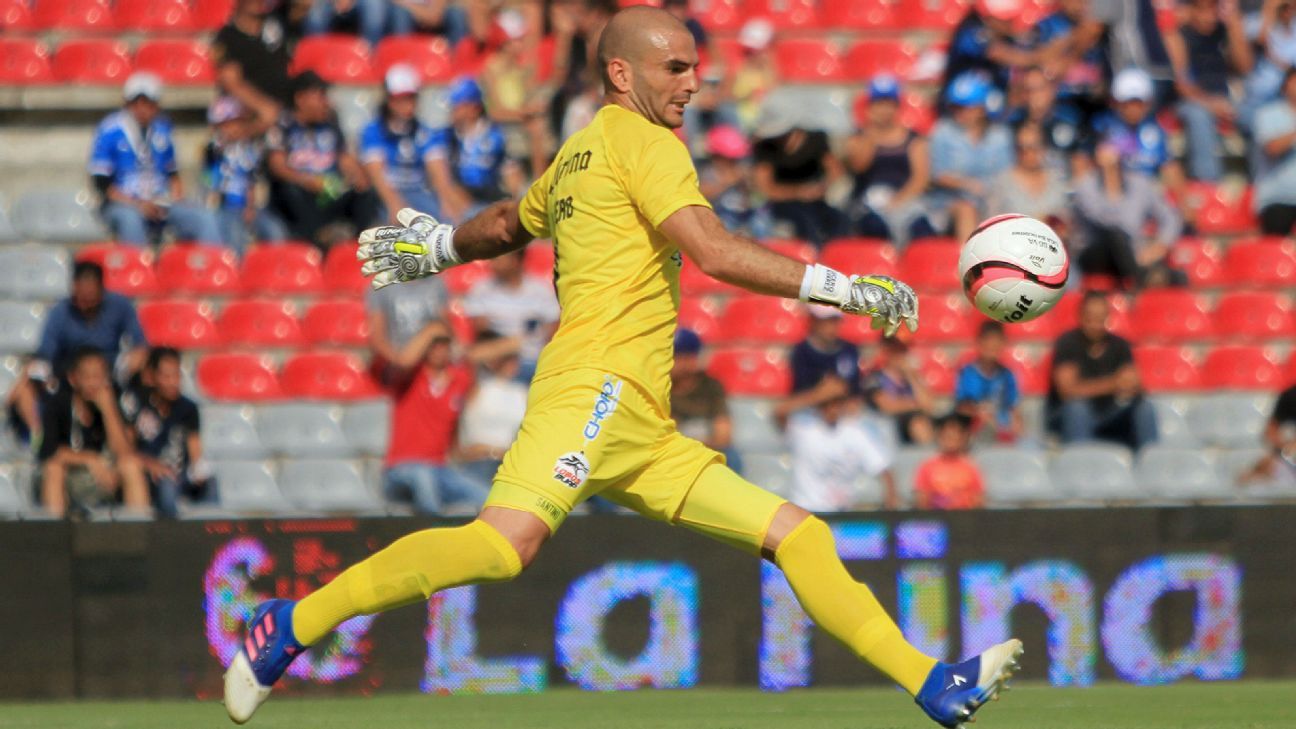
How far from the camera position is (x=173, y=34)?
1465cm

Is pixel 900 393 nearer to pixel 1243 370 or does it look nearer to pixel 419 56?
pixel 1243 370

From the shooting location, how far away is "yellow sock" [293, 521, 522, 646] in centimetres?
564

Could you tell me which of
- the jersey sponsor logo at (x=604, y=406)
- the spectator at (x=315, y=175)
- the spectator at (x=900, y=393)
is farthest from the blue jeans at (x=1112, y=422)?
the jersey sponsor logo at (x=604, y=406)

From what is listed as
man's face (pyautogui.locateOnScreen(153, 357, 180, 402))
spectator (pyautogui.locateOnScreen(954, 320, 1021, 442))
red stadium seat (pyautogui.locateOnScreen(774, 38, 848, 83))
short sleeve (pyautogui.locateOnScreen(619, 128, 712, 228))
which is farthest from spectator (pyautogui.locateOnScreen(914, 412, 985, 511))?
short sleeve (pyautogui.locateOnScreen(619, 128, 712, 228))

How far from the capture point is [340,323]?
12.7m

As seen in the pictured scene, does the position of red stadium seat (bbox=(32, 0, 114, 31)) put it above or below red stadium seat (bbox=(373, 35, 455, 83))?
above

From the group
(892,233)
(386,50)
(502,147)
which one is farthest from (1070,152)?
(386,50)

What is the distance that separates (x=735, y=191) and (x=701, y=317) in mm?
883

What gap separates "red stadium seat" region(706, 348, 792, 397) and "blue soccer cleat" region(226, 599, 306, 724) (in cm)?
683

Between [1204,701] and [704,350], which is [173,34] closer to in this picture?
[704,350]

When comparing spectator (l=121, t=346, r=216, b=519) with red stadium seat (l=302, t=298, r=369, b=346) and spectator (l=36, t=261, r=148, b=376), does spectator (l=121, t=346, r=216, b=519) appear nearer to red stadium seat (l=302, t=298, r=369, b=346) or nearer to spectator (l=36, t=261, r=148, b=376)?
spectator (l=36, t=261, r=148, b=376)

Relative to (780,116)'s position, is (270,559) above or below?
below

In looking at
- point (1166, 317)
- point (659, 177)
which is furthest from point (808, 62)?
point (659, 177)

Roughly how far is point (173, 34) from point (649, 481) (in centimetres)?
985
